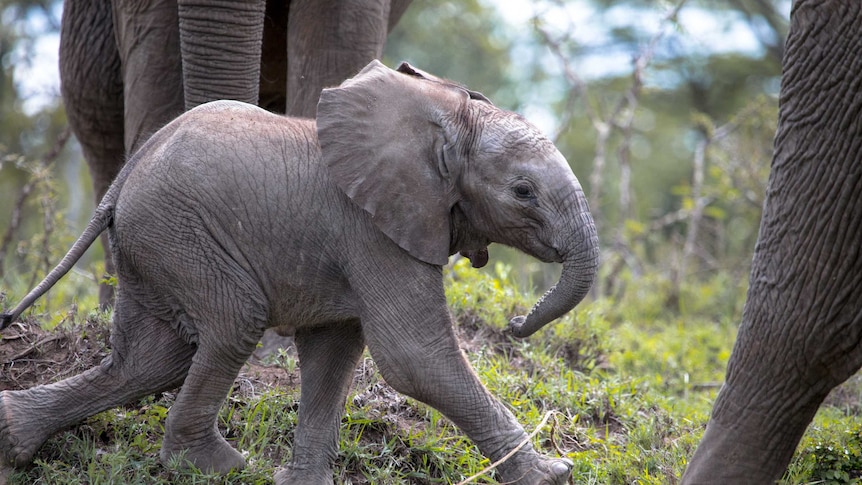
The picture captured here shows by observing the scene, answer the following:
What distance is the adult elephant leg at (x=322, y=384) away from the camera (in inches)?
153

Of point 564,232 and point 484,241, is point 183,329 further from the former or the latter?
point 564,232

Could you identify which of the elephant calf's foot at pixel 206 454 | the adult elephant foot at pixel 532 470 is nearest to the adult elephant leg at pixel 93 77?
the elephant calf's foot at pixel 206 454

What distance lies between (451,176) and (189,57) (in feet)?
4.45

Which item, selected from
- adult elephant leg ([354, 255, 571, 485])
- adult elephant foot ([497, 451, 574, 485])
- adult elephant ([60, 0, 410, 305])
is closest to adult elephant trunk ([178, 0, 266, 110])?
adult elephant ([60, 0, 410, 305])

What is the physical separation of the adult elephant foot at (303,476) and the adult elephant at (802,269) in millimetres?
1244

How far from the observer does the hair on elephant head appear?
3.47 m

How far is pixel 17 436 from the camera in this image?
3.71 metres

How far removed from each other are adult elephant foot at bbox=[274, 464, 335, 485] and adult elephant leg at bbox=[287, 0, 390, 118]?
1.64m

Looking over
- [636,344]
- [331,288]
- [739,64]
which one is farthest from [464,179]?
[739,64]

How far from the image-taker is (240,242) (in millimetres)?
3564

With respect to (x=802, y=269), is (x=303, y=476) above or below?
below

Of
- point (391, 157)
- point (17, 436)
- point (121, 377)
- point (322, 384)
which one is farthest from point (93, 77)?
point (391, 157)

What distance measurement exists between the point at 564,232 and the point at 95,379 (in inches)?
65.4

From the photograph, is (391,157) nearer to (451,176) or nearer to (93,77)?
(451,176)
